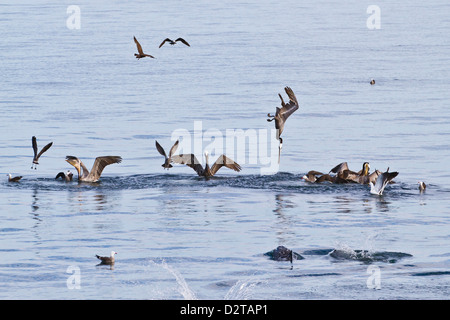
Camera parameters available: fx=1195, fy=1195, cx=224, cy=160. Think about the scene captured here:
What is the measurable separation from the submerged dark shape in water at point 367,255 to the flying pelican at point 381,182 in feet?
18.2

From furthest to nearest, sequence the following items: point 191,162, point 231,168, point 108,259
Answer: point 231,168 → point 191,162 → point 108,259

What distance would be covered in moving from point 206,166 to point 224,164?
0.47 m

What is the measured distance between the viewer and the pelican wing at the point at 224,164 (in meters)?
28.9

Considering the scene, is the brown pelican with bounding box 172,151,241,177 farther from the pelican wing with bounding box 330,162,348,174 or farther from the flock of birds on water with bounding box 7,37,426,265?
the pelican wing with bounding box 330,162,348,174

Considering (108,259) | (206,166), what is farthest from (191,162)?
(108,259)

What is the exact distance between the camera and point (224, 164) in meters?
28.9

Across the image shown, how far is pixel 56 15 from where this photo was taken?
84188 mm

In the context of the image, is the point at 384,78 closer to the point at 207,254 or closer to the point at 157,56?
the point at 157,56

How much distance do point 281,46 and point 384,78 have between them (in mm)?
12900

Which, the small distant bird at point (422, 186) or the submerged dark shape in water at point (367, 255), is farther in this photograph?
the small distant bird at point (422, 186)

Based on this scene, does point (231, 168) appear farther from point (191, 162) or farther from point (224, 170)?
point (224, 170)

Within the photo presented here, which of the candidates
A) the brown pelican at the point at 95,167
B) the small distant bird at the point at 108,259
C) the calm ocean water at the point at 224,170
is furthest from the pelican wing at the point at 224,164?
the small distant bird at the point at 108,259

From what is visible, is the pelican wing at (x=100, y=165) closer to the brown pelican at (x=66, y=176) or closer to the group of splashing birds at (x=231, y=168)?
the group of splashing birds at (x=231, y=168)
